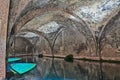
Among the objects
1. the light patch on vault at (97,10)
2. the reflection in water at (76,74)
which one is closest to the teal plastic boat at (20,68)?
the reflection in water at (76,74)

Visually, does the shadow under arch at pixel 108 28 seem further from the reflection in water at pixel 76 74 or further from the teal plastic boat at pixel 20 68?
the teal plastic boat at pixel 20 68

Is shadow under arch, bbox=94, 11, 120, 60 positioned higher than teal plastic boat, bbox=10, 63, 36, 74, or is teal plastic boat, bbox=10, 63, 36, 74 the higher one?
shadow under arch, bbox=94, 11, 120, 60

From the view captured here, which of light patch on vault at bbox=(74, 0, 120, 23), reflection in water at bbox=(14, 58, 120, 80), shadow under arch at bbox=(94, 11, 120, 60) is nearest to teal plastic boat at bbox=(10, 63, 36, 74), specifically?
reflection in water at bbox=(14, 58, 120, 80)

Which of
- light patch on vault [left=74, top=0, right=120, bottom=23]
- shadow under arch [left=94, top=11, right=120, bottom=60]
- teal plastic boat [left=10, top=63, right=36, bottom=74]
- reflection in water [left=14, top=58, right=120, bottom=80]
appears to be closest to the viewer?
reflection in water [left=14, top=58, right=120, bottom=80]

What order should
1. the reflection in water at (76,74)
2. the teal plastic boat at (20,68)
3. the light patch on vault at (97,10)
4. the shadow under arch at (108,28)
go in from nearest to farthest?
the reflection in water at (76,74), the teal plastic boat at (20,68), the light patch on vault at (97,10), the shadow under arch at (108,28)

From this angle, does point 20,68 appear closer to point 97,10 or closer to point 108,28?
point 97,10

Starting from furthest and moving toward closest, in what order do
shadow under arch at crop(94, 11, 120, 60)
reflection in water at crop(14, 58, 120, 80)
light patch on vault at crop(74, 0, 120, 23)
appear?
shadow under arch at crop(94, 11, 120, 60) < light patch on vault at crop(74, 0, 120, 23) < reflection in water at crop(14, 58, 120, 80)

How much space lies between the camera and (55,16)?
10.7m

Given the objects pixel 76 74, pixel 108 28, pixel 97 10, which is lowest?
pixel 76 74

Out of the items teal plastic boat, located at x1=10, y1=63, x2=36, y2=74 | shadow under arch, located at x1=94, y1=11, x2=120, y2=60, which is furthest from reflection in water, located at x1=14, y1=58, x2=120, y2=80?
shadow under arch, located at x1=94, y1=11, x2=120, y2=60

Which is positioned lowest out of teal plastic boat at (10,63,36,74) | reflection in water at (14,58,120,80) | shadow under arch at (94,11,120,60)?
reflection in water at (14,58,120,80)

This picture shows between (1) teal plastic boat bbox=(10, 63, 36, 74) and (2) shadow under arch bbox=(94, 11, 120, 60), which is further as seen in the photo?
(2) shadow under arch bbox=(94, 11, 120, 60)

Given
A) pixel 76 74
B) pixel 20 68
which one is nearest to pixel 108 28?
pixel 76 74

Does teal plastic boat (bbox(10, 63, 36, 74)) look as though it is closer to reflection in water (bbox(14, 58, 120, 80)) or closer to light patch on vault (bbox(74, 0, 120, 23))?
reflection in water (bbox(14, 58, 120, 80))
